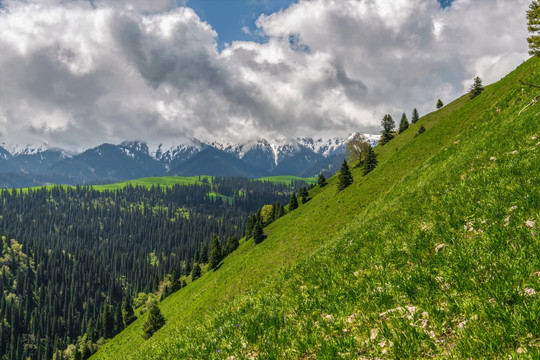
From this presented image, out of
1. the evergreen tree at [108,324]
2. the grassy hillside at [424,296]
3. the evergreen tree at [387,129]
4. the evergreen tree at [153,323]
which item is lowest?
the evergreen tree at [108,324]

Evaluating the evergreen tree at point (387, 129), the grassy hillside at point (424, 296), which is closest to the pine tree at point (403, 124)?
the evergreen tree at point (387, 129)

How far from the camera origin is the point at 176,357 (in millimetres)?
7391

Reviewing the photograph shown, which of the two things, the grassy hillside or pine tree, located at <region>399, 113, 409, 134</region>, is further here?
pine tree, located at <region>399, 113, 409, 134</region>

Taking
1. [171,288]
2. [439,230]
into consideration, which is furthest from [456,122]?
[171,288]

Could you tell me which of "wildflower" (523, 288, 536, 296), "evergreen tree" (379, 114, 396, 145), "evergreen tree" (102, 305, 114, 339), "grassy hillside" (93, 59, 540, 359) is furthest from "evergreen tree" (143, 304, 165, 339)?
"evergreen tree" (379, 114, 396, 145)

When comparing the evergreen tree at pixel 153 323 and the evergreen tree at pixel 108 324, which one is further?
the evergreen tree at pixel 108 324

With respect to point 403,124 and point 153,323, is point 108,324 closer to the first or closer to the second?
point 153,323

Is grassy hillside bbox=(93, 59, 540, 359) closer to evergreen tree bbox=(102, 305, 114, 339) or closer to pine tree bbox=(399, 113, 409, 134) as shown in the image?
pine tree bbox=(399, 113, 409, 134)

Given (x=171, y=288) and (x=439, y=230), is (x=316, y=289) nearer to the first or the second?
(x=439, y=230)

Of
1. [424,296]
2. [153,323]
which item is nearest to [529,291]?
[424,296]

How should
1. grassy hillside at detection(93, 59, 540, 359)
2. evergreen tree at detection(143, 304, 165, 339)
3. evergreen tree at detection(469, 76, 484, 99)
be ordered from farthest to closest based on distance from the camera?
evergreen tree at detection(469, 76, 484, 99)
evergreen tree at detection(143, 304, 165, 339)
grassy hillside at detection(93, 59, 540, 359)

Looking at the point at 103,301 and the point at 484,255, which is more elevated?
the point at 484,255

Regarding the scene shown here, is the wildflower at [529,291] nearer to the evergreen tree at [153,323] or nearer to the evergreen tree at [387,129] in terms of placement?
the evergreen tree at [153,323]

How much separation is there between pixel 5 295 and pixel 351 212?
761ft
